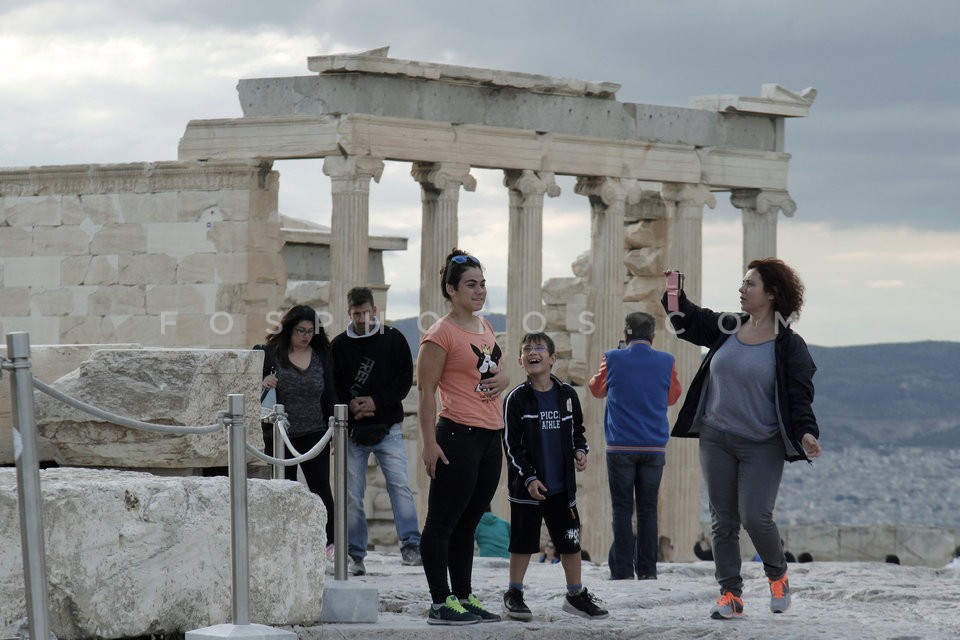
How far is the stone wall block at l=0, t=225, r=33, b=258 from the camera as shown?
2072 cm

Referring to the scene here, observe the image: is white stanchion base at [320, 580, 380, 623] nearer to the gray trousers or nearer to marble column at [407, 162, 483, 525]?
the gray trousers

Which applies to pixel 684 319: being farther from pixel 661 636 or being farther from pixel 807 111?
pixel 807 111

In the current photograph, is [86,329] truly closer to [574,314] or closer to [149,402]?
[574,314]

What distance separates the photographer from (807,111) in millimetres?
24078

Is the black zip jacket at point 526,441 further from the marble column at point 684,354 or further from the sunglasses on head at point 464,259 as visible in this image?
the marble column at point 684,354

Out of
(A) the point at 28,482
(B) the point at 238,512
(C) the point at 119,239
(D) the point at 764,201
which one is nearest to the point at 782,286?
(B) the point at 238,512

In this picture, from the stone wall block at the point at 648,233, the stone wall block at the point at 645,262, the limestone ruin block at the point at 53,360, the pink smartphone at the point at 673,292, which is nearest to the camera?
the pink smartphone at the point at 673,292

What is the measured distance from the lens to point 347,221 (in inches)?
794

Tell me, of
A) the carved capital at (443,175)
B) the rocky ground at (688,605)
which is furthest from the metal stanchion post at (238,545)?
the carved capital at (443,175)

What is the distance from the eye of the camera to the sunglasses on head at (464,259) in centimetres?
956

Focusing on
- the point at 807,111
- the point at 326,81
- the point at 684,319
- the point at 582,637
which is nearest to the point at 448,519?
the point at 582,637

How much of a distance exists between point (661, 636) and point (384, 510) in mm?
13513

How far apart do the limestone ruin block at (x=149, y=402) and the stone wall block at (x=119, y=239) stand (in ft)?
32.2

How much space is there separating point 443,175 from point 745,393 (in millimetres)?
11489
